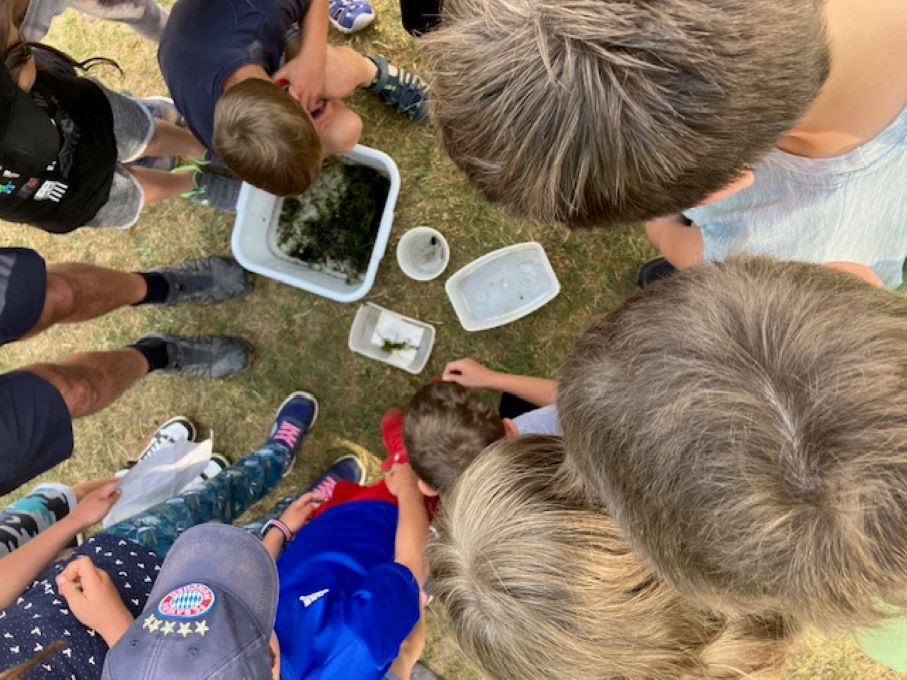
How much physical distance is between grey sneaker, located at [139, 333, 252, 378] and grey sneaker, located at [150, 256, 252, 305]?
0.57 feet

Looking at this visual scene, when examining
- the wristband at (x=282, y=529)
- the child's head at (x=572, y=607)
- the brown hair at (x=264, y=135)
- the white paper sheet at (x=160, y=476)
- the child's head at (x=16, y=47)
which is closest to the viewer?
the child's head at (x=572, y=607)

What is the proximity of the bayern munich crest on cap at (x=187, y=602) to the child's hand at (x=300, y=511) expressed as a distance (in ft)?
2.51

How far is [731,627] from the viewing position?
1.08 m

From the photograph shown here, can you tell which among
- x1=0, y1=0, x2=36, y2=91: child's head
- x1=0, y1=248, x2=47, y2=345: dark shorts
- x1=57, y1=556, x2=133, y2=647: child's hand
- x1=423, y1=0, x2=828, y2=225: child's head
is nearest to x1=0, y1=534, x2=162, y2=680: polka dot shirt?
x1=57, y1=556, x2=133, y2=647: child's hand

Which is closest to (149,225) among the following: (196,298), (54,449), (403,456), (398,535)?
(196,298)

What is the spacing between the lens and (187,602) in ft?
4.43

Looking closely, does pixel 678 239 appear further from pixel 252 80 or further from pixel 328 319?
pixel 328 319

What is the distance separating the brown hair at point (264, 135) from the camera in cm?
162

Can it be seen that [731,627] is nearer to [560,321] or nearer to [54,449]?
[560,321]

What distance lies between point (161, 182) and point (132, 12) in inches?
23.7

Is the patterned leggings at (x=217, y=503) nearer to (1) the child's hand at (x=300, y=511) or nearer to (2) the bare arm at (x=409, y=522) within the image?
(1) the child's hand at (x=300, y=511)

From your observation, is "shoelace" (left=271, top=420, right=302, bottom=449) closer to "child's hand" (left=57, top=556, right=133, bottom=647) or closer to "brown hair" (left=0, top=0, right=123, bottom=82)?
"child's hand" (left=57, top=556, right=133, bottom=647)

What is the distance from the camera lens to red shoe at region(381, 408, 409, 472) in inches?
86.5

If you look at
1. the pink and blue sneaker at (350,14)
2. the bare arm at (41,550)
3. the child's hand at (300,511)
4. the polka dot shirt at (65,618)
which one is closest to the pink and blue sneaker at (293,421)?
the child's hand at (300,511)
